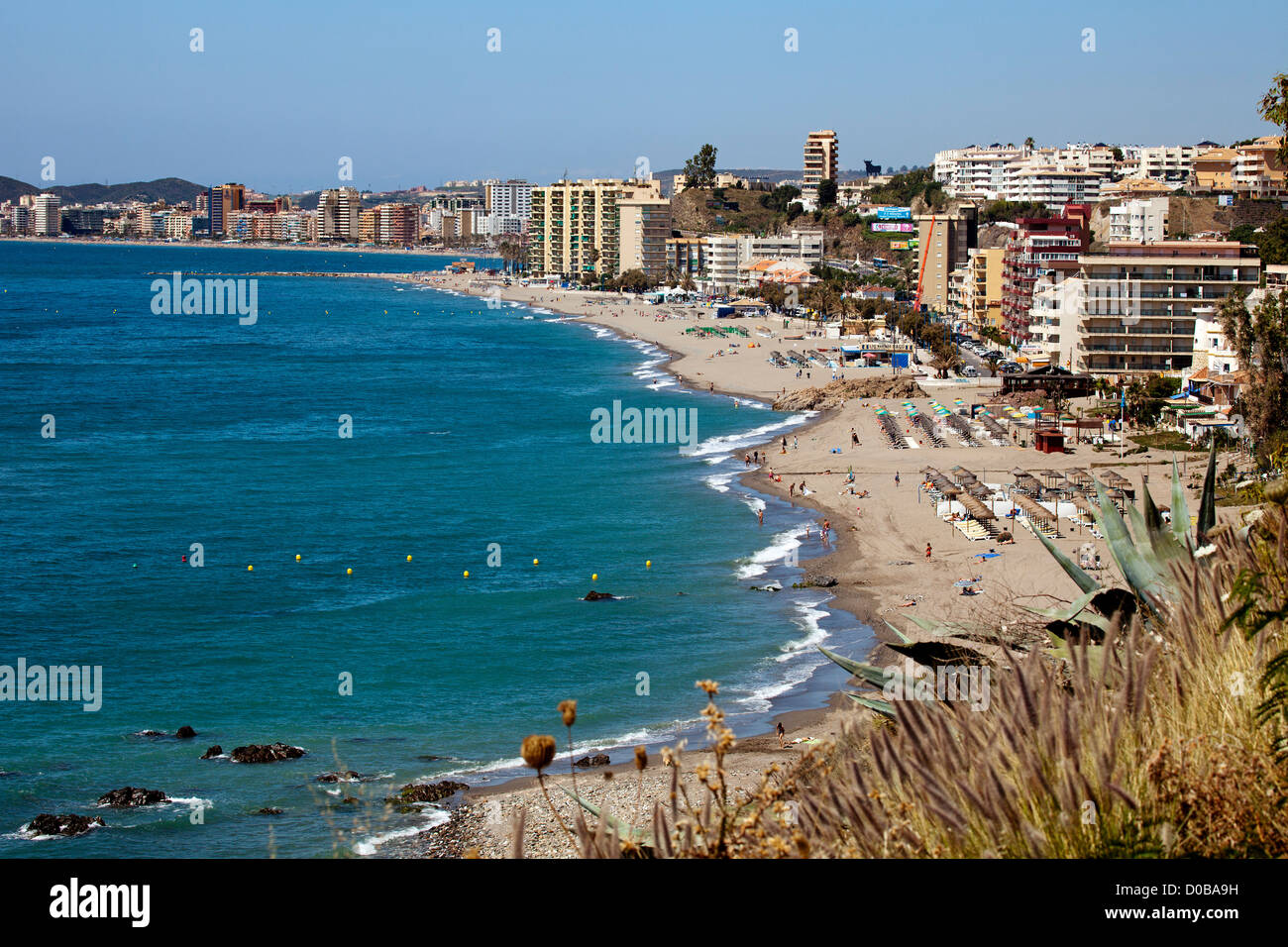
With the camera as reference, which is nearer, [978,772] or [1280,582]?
[978,772]

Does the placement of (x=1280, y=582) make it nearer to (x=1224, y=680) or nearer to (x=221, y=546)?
(x=1224, y=680)

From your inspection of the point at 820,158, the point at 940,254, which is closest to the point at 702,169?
the point at 820,158

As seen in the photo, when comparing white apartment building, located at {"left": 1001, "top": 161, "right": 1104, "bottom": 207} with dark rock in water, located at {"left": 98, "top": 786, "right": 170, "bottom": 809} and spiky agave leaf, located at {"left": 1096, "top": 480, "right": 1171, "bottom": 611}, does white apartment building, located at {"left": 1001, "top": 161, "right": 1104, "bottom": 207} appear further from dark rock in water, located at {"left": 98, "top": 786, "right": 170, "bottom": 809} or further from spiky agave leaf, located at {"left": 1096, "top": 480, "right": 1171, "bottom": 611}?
spiky agave leaf, located at {"left": 1096, "top": 480, "right": 1171, "bottom": 611}
